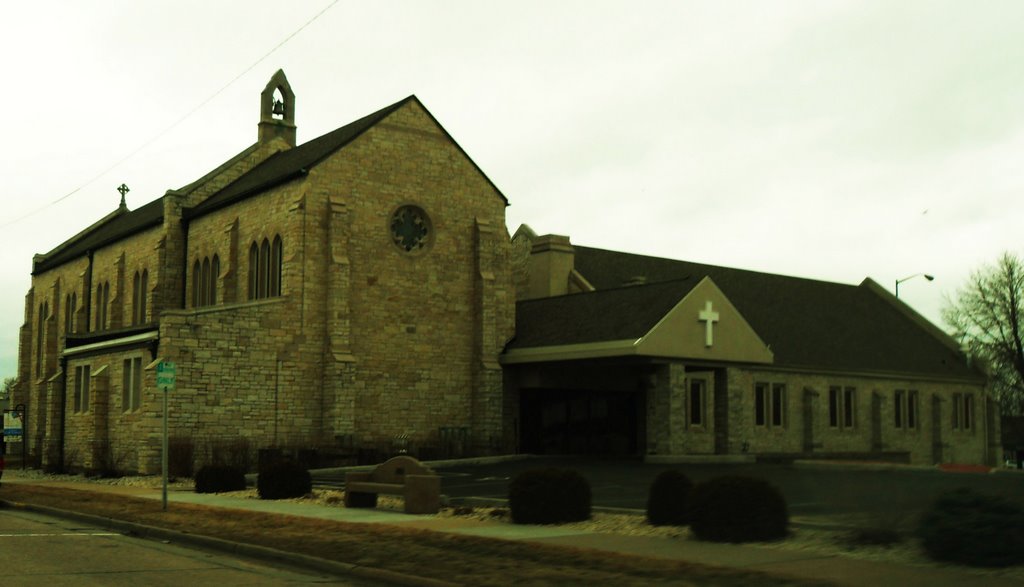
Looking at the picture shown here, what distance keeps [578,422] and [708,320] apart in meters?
7.97

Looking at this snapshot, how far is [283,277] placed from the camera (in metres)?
37.7

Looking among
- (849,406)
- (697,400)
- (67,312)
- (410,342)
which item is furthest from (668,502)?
(67,312)

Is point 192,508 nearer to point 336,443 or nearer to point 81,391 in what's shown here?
point 336,443

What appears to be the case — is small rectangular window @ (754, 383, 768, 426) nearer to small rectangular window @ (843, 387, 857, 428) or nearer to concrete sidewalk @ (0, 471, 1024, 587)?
small rectangular window @ (843, 387, 857, 428)

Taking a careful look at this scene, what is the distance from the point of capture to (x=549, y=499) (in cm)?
1750

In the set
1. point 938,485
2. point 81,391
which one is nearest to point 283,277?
point 81,391

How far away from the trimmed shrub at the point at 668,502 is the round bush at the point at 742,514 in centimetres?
170

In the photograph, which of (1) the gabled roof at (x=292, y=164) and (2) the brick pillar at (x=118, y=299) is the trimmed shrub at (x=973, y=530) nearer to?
(1) the gabled roof at (x=292, y=164)

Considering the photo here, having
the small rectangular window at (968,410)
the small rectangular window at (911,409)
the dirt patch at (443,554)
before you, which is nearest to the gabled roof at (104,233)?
the dirt patch at (443,554)

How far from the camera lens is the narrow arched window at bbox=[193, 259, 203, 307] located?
4469 cm

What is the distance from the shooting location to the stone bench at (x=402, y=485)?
780 inches

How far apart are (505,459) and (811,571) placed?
2709 centimetres

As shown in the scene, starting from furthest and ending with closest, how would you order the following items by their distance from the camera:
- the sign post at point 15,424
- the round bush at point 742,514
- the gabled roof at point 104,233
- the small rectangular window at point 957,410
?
the small rectangular window at point 957,410, the sign post at point 15,424, the gabled roof at point 104,233, the round bush at point 742,514

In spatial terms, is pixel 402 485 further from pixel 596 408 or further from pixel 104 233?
pixel 104 233
